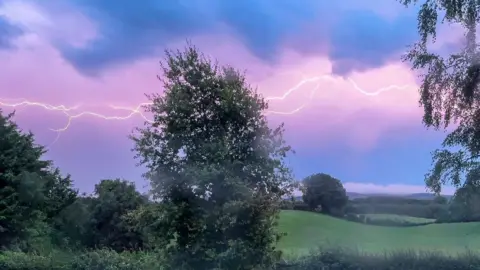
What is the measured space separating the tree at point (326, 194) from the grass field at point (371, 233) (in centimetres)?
50

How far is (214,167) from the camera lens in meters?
16.2

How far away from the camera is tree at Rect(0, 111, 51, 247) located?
1128 inches

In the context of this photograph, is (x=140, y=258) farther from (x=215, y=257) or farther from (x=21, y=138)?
(x=21, y=138)

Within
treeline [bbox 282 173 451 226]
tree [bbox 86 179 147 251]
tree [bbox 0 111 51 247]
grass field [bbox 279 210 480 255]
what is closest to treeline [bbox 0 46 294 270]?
grass field [bbox 279 210 480 255]

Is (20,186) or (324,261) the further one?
(20,186)

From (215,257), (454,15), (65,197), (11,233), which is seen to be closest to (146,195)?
(215,257)

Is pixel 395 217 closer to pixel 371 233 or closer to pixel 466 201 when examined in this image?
pixel 371 233

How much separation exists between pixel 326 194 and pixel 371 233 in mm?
3117

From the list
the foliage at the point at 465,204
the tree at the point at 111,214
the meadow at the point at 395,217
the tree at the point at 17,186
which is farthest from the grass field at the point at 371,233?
the tree at the point at 17,186

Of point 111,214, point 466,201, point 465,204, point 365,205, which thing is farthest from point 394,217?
point 111,214

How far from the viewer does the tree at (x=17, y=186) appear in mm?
28641

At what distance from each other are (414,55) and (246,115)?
504 cm

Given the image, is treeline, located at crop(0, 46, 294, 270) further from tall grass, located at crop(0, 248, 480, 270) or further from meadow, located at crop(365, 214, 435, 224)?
meadow, located at crop(365, 214, 435, 224)

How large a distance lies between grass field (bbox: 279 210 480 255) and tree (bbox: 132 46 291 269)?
87.9 inches
